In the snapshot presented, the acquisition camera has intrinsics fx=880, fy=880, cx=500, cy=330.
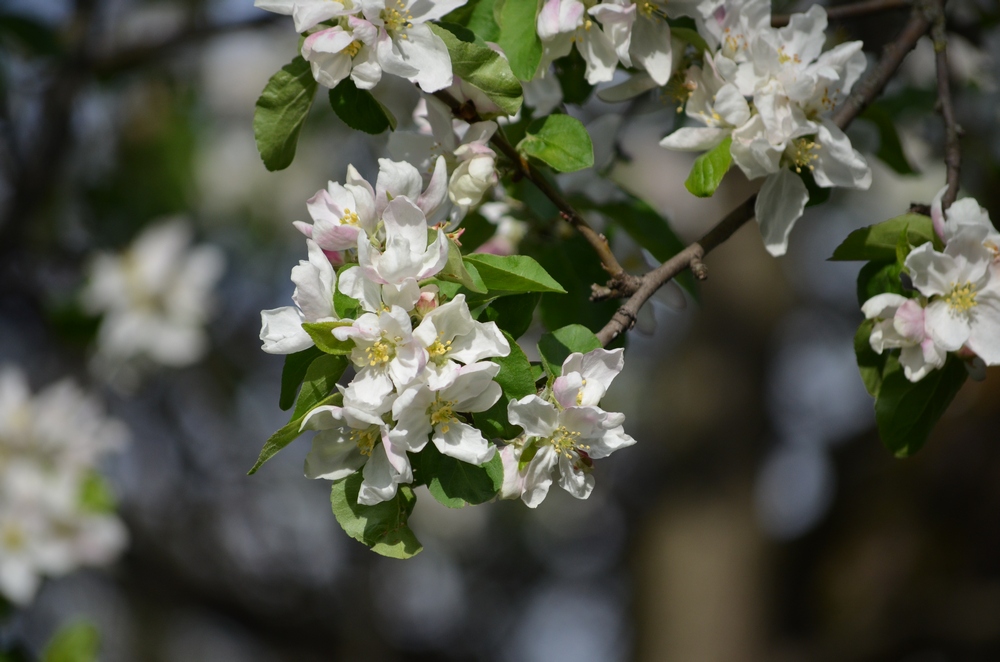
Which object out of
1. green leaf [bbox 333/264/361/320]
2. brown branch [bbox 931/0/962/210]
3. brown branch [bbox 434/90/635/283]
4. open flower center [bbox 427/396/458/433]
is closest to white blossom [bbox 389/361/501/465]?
open flower center [bbox 427/396/458/433]

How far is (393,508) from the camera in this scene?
0.83m

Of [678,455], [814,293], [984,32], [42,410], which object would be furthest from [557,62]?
[814,293]

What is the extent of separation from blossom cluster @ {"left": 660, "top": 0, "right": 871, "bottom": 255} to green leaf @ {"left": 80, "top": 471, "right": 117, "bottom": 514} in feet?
6.39

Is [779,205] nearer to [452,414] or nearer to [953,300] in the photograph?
[953,300]

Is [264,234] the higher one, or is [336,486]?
[336,486]

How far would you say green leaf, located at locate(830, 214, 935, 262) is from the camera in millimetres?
961

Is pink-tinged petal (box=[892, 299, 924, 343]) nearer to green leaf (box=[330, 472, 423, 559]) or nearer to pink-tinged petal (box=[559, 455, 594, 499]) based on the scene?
pink-tinged petal (box=[559, 455, 594, 499])

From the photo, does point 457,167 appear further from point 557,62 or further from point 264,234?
point 264,234

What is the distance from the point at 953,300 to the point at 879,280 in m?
0.10

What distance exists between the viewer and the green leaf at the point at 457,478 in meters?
0.80

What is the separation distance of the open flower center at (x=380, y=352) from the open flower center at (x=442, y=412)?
0.06 m

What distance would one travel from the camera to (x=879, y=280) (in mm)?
996

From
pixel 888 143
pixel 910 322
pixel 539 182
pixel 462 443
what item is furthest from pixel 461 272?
pixel 888 143

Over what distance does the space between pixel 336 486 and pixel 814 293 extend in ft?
14.1
